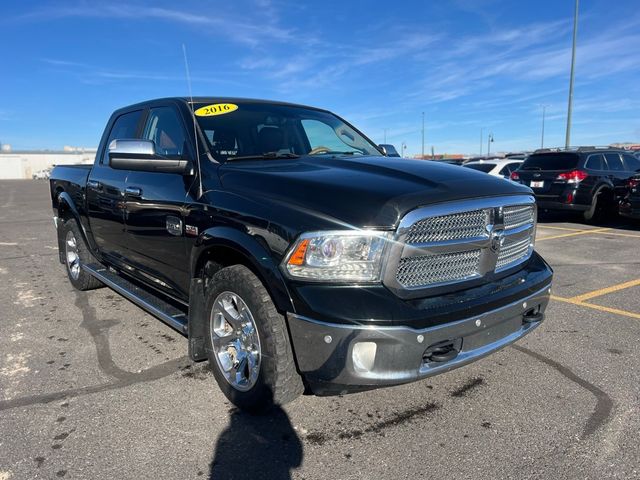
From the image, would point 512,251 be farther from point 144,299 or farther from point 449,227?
point 144,299

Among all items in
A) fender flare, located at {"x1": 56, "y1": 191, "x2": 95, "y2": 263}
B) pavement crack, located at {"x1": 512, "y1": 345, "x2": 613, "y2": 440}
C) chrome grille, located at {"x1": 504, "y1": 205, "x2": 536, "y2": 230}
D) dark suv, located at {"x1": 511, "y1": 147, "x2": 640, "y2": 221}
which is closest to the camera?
pavement crack, located at {"x1": 512, "y1": 345, "x2": 613, "y2": 440}

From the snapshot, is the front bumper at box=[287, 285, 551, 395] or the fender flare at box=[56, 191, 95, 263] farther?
the fender flare at box=[56, 191, 95, 263]

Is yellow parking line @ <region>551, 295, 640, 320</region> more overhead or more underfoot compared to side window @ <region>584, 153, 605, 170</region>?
more underfoot

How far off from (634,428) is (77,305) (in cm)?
508

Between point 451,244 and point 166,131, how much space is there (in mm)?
2529

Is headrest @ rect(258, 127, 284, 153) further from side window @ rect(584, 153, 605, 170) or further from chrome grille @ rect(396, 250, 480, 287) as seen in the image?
side window @ rect(584, 153, 605, 170)

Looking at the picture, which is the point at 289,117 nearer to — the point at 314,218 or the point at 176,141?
the point at 176,141

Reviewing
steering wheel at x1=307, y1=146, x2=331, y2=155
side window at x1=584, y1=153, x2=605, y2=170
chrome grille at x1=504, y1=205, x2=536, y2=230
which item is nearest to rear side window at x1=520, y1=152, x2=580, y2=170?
side window at x1=584, y1=153, x2=605, y2=170

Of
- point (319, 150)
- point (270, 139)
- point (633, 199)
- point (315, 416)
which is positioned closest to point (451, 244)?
point (315, 416)

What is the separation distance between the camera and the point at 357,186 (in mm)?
2693

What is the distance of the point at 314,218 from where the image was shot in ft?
8.26

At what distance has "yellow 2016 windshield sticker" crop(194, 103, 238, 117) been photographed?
3.72 meters

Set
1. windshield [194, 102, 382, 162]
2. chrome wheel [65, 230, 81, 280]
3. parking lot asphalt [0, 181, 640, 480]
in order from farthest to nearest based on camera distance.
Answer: chrome wheel [65, 230, 81, 280], windshield [194, 102, 382, 162], parking lot asphalt [0, 181, 640, 480]

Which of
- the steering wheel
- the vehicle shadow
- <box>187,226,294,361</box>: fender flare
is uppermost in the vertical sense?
the steering wheel
